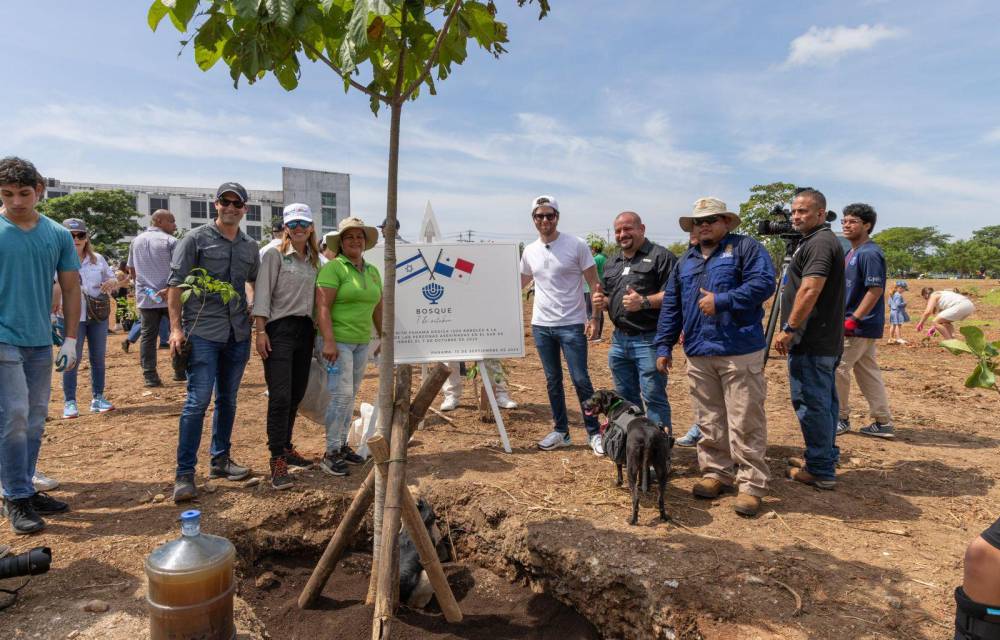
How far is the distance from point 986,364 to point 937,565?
2238mm

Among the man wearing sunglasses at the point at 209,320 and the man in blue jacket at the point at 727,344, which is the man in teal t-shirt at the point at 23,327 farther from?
the man in blue jacket at the point at 727,344

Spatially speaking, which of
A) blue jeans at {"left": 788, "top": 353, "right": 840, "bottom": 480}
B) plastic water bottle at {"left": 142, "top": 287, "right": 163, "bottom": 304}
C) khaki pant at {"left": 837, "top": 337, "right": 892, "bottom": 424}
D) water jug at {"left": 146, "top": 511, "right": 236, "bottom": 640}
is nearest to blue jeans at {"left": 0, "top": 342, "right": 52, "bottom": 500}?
water jug at {"left": 146, "top": 511, "right": 236, "bottom": 640}

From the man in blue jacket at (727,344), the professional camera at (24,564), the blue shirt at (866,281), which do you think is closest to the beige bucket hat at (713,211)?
the man in blue jacket at (727,344)

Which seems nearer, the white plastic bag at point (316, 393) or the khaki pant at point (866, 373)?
the white plastic bag at point (316, 393)

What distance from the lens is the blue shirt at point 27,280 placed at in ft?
10.5

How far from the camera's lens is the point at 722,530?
11.4ft

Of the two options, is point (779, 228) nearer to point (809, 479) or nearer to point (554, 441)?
point (809, 479)

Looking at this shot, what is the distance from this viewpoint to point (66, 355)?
381 centimetres

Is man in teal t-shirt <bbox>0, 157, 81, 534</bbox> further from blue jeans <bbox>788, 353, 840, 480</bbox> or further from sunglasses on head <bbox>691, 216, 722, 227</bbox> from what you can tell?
blue jeans <bbox>788, 353, 840, 480</bbox>

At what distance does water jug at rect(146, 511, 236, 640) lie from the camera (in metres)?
2.35

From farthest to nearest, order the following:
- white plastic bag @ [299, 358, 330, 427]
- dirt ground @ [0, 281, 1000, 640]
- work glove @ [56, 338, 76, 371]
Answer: white plastic bag @ [299, 358, 330, 427], work glove @ [56, 338, 76, 371], dirt ground @ [0, 281, 1000, 640]

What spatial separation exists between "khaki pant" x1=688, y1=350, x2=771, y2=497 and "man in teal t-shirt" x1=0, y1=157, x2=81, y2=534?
4.12 m

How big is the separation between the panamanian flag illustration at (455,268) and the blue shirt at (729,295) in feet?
6.07

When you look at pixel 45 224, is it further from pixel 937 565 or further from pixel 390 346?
pixel 937 565
